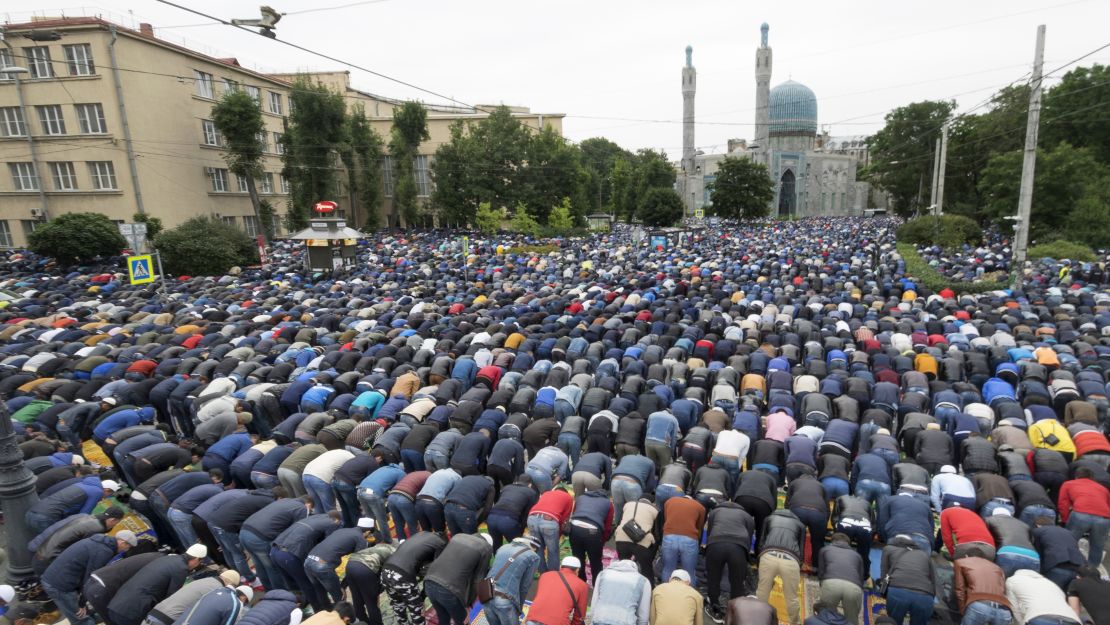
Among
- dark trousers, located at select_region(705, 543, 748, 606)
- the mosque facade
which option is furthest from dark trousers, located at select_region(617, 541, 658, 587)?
the mosque facade

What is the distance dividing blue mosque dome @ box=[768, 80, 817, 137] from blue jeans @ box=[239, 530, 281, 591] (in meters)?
83.8

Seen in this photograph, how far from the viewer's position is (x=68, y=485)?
6352 mm

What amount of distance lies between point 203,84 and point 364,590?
130ft

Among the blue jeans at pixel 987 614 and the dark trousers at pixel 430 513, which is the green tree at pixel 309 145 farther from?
the blue jeans at pixel 987 614

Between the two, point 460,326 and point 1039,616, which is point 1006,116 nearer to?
point 460,326

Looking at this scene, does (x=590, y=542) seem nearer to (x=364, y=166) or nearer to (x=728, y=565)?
(x=728, y=565)

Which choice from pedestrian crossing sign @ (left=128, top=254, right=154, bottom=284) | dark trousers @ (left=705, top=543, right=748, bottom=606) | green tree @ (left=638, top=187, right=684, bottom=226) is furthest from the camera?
green tree @ (left=638, top=187, right=684, bottom=226)

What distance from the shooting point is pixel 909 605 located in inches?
182

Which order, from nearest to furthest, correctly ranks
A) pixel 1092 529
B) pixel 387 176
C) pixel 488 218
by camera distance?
pixel 1092 529 → pixel 488 218 → pixel 387 176

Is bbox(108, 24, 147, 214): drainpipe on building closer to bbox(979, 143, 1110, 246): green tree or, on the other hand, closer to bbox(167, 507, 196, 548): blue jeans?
bbox(167, 507, 196, 548): blue jeans

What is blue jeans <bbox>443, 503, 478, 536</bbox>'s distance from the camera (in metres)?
Answer: 6.01

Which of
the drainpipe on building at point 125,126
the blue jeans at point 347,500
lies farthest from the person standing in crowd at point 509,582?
→ the drainpipe on building at point 125,126

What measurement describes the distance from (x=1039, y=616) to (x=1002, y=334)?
8.48 metres

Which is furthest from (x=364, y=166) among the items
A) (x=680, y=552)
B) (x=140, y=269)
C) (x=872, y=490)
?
(x=872, y=490)
